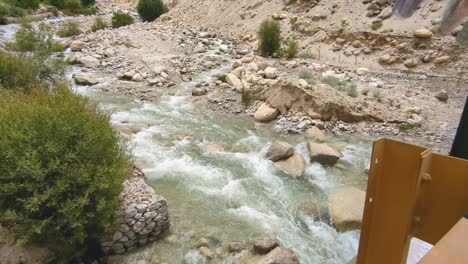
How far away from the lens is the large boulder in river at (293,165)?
608cm

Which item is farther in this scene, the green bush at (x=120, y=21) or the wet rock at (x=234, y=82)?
the green bush at (x=120, y=21)

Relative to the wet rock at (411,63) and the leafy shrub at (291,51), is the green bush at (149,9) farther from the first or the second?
the wet rock at (411,63)

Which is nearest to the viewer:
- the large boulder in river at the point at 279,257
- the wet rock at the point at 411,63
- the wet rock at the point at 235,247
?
the large boulder in river at the point at 279,257

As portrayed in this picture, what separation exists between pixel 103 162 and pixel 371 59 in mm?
11376

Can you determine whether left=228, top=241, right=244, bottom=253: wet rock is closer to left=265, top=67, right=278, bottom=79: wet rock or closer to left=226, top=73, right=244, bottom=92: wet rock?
left=226, top=73, right=244, bottom=92: wet rock

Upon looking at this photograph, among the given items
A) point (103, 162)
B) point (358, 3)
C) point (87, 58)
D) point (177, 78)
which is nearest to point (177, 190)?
point (103, 162)

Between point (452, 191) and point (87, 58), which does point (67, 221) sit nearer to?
point (452, 191)

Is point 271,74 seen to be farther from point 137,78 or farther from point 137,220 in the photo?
point 137,220

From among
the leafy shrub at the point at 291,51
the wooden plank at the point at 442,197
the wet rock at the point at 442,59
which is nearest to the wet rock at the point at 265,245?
the wooden plank at the point at 442,197

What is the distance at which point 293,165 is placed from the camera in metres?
6.22

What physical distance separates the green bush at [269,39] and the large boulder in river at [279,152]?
820cm

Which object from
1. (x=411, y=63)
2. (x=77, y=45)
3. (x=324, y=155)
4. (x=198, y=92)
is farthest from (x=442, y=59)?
(x=77, y=45)

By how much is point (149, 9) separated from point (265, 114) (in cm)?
1837

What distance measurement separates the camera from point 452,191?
129 cm
